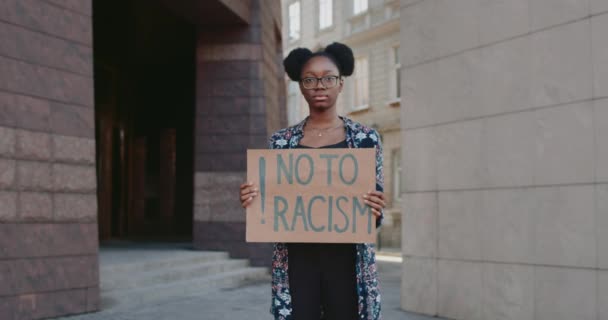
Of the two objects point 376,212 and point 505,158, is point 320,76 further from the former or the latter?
point 505,158

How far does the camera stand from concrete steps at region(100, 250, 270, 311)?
7891 millimetres

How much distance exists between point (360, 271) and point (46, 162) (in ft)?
15.4

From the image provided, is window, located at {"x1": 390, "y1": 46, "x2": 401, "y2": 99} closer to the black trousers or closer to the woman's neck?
the woman's neck

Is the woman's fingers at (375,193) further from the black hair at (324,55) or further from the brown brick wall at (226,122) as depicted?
the brown brick wall at (226,122)

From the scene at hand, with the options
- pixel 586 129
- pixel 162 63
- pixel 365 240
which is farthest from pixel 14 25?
pixel 162 63

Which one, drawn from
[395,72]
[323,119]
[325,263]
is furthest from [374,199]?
[395,72]

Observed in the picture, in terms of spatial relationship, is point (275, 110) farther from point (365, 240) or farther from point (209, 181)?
point (365, 240)

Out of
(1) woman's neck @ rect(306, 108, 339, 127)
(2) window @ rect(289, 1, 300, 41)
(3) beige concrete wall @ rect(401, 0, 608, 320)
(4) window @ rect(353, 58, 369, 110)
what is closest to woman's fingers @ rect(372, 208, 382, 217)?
(1) woman's neck @ rect(306, 108, 339, 127)

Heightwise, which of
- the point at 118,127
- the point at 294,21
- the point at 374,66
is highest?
the point at 294,21

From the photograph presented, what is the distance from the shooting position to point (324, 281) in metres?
3.12

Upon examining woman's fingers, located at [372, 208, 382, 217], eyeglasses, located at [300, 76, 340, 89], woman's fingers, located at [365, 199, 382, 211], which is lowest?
woman's fingers, located at [372, 208, 382, 217]

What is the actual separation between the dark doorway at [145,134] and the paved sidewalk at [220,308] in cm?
669

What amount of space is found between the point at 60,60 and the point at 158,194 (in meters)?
10.3

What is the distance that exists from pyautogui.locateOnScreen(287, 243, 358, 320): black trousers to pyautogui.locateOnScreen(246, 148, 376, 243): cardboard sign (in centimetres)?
14
